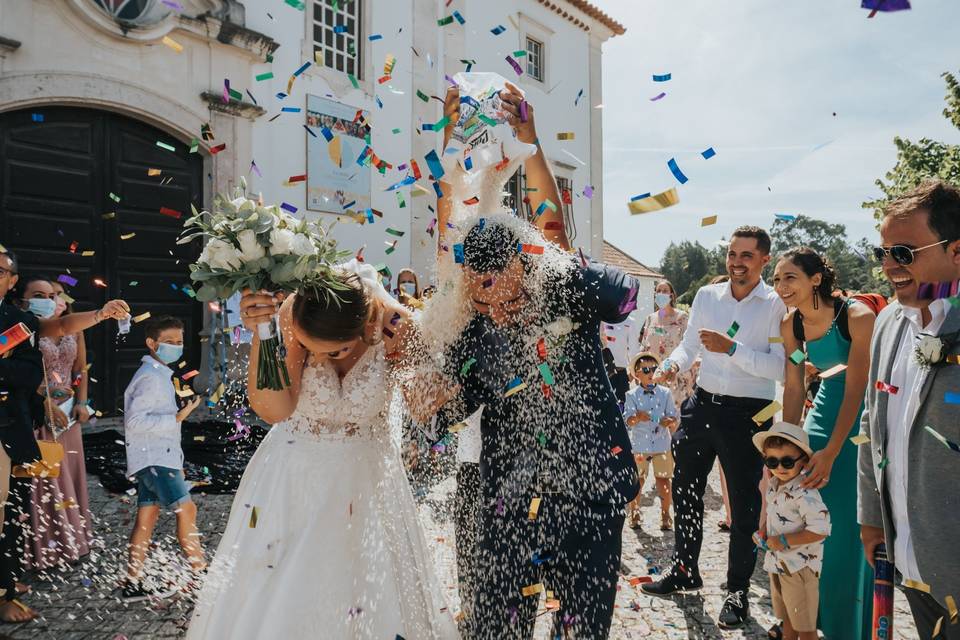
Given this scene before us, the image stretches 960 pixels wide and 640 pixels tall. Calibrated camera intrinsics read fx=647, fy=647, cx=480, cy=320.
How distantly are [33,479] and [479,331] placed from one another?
3.62m

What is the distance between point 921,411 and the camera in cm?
222

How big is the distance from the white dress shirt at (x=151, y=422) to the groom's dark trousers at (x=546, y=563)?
2641 mm

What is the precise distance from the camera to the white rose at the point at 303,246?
7.79ft

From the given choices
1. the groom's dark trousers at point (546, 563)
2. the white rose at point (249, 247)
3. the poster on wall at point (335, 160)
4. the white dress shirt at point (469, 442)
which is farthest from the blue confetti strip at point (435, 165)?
the poster on wall at point (335, 160)

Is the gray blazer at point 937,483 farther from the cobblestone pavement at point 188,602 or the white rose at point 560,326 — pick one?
the cobblestone pavement at point 188,602

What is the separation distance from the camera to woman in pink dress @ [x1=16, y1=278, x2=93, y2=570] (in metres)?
4.42

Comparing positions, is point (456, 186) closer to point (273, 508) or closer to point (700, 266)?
point (273, 508)

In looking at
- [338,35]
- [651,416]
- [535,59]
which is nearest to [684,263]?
[535,59]

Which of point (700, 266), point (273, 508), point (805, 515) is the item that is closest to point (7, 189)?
point (273, 508)

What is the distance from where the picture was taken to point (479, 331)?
2467 mm

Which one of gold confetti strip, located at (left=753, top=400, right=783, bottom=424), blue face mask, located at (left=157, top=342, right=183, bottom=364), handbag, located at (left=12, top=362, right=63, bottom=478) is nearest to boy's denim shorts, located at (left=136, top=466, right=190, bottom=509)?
handbag, located at (left=12, top=362, right=63, bottom=478)

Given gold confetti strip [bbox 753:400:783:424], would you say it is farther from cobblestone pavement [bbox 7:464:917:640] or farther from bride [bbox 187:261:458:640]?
bride [bbox 187:261:458:640]

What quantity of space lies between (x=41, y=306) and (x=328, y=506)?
11.2ft

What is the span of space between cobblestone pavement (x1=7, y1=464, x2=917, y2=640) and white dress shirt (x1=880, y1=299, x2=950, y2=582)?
156 cm
